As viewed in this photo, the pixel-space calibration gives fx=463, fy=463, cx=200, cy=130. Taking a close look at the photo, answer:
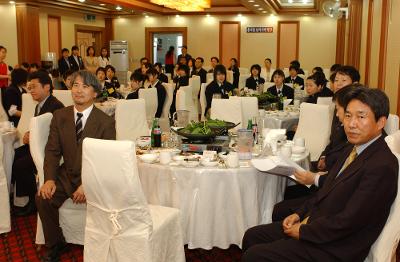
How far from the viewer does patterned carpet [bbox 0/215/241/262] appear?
351 centimetres

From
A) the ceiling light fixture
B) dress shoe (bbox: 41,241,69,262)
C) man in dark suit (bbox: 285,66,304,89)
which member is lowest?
dress shoe (bbox: 41,241,69,262)

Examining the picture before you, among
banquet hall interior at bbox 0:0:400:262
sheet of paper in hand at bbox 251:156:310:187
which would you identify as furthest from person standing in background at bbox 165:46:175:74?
sheet of paper in hand at bbox 251:156:310:187

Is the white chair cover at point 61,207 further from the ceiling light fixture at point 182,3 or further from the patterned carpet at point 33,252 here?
the ceiling light fixture at point 182,3

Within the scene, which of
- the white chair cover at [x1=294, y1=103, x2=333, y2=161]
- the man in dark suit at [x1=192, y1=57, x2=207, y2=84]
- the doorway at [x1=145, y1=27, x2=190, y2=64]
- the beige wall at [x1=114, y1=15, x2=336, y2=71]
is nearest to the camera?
the white chair cover at [x1=294, y1=103, x2=333, y2=161]

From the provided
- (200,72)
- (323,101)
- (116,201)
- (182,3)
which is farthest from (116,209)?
(200,72)

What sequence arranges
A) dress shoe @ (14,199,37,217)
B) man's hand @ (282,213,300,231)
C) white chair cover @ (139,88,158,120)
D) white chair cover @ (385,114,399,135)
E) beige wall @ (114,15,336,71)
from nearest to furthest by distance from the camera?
man's hand @ (282,213,300,231) < white chair cover @ (385,114,399,135) < dress shoe @ (14,199,37,217) < white chair cover @ (139,88,158,120) < beige wall @ (114,15,336,71)

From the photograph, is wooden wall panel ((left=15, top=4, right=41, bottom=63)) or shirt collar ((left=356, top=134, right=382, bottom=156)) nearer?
shirt collar ((left=356, top=134, right=382, bottom=156))

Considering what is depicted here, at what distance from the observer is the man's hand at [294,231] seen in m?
2.36

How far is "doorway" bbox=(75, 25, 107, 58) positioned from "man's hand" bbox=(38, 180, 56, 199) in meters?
12.1

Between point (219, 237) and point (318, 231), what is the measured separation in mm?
1207

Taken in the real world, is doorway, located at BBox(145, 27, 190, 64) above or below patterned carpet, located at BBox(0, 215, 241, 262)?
above

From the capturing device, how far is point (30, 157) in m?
4.42

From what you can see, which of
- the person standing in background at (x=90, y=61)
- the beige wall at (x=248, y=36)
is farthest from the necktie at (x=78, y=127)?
the beige wall at (x=248, y=36)

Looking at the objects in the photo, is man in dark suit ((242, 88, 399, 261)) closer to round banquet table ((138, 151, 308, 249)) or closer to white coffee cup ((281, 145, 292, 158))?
round banquet table ((138, 151, 308, 249))
